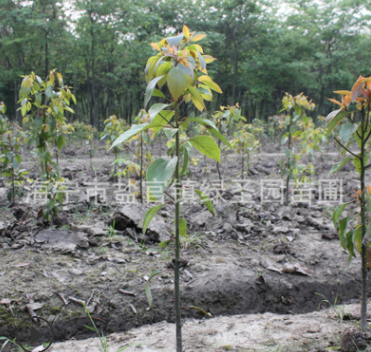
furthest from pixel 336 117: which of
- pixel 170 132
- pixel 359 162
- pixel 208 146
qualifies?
pixel 170 132

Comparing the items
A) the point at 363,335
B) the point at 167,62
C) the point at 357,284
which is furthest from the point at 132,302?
the point at 357,284

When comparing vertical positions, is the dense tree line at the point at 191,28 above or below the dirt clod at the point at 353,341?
above

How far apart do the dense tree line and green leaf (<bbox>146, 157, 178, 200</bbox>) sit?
1629cm

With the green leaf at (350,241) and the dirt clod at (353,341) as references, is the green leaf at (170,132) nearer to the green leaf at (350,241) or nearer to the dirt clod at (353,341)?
the green leaf at (350,241)

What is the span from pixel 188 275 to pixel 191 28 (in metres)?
20.1

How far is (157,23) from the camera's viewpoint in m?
20.2

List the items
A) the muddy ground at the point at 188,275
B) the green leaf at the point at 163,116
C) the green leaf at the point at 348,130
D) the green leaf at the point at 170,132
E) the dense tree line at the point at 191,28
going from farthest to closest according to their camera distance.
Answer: the dense tree line at the point at 191,28, the muddy ground at the point at 188,275, the green leaf at the point at 348,130, the green leaf at the point at 163,116, the green leaf at the point at 170,132

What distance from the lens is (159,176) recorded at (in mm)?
1209

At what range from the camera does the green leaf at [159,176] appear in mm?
1145

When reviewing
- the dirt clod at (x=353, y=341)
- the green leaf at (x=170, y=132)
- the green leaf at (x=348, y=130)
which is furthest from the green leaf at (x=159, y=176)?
the dirt clod at (x=353, y=341)

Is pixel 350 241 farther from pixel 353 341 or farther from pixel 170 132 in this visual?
pixel 170 132

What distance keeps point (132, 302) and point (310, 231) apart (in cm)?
242

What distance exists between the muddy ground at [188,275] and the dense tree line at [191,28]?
46.7ft

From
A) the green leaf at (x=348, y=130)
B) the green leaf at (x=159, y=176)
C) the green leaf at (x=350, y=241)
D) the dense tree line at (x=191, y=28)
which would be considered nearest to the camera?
the green leaf at (x=159, y=176)
